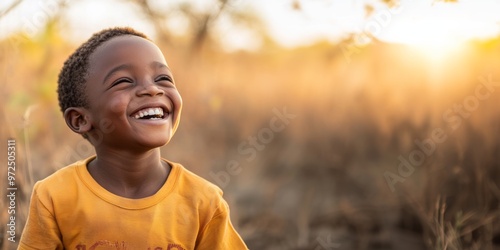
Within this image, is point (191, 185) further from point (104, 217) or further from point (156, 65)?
point (156, 65)

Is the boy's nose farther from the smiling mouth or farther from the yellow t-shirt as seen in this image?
the yellow t-shirt

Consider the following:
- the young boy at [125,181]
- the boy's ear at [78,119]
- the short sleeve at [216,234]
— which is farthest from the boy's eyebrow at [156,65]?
the short sleeve at [216,234]

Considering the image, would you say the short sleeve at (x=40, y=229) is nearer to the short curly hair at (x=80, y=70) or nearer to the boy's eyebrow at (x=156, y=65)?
the short curly hair at (x=80, y=70)

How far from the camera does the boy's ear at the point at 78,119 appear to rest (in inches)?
89.7

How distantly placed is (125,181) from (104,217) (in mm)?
151

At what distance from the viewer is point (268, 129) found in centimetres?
545

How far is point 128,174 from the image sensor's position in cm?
224

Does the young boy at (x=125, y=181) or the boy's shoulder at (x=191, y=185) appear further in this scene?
the boy's shoulder at (x=191, y=185)

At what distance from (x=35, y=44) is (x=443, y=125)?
3154 mm

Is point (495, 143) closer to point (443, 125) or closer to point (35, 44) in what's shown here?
point (443, 125)

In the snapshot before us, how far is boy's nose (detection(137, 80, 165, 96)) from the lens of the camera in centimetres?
214

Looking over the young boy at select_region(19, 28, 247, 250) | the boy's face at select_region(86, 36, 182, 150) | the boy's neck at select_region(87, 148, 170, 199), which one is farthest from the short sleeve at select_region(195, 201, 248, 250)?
the boy's face at select_region(86, 36, 182, 150)

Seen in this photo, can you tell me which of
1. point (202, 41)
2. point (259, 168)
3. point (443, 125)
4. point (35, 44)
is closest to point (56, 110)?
point (35, 44)

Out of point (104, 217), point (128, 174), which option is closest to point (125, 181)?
point (128, 174)
